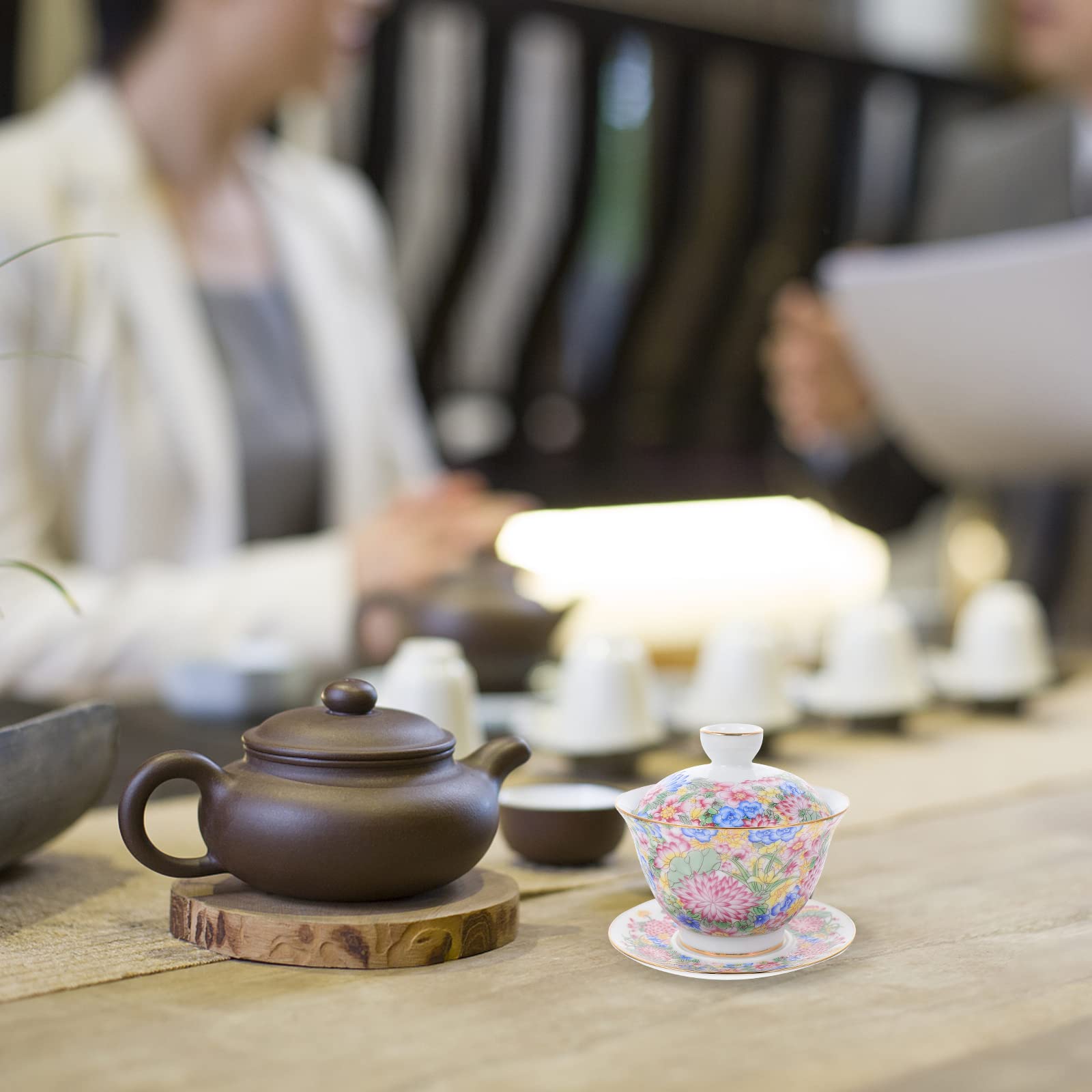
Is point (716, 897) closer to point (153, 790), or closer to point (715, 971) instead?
point (715, 971)

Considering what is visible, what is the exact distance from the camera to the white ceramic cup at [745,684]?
1.34m

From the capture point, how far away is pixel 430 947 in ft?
2.45

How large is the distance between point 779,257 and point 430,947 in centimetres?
374

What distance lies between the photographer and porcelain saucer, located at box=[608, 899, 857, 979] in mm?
726

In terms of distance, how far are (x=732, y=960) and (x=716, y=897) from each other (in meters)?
0.04

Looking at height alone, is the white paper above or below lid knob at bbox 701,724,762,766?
above

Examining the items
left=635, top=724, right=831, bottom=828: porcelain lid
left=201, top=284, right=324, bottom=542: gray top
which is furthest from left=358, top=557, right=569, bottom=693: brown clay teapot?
left=201, top=284, right=324, bottom=542: gray top

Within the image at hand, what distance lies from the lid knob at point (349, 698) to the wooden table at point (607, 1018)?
0.47ft

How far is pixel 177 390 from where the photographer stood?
7.26 ft

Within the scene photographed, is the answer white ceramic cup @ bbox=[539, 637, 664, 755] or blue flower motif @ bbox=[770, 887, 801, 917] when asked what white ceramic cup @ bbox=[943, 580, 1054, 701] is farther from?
blue flower motif @ bbox=[770, 887, 801, 917]

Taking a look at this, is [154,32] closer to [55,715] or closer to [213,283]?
[213,283]

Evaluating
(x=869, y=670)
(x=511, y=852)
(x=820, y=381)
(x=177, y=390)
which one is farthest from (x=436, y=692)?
(x=820, y=381)

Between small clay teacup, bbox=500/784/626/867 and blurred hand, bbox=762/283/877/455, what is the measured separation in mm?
1575

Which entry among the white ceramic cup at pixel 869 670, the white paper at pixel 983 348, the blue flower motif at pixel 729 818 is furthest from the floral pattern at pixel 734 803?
the white paper at pixel 983 348
